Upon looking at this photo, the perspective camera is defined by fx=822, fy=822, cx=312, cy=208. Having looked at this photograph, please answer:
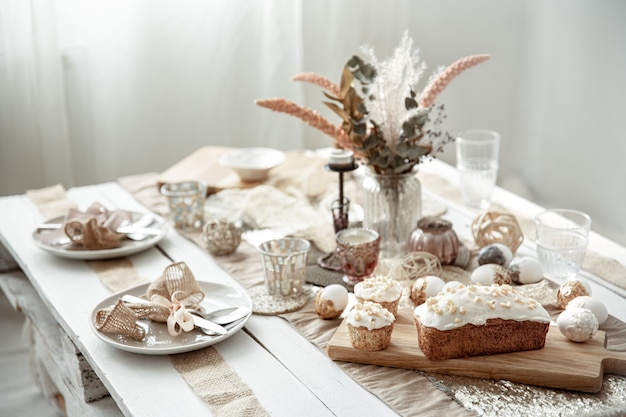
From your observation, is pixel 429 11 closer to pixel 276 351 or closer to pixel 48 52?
pixel 48 52

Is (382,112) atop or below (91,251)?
atop

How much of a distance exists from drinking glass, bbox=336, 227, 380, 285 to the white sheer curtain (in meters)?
1.78

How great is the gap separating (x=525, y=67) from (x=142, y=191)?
6.51 ft

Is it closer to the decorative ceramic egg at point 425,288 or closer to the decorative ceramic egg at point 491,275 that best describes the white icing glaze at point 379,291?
the decorative ceramic egg at point 425,288

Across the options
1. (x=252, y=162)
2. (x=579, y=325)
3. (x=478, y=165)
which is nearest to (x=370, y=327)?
Result: (x=579, y=325)

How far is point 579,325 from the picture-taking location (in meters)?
1.38

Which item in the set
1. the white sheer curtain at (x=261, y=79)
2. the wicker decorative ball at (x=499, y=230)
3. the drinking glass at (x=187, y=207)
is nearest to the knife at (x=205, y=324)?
the drinking glass at (x=187, y=207)

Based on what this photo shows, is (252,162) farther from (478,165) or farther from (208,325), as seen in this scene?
(208,325)

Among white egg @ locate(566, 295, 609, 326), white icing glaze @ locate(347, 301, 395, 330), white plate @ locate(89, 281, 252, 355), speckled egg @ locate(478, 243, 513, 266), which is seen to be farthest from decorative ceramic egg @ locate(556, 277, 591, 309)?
white plate @ locate(89, 281, 252, 355)

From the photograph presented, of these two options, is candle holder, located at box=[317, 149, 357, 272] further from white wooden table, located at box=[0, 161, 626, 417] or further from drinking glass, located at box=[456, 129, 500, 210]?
drinking glass, located at box=[456, 129, 500, 210]

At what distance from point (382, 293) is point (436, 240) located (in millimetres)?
323

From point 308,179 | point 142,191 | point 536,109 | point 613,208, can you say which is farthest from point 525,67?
point 142,191

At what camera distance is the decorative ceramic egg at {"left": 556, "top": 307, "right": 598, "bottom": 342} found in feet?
4.54

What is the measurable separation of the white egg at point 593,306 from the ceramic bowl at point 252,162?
43.7 inches
